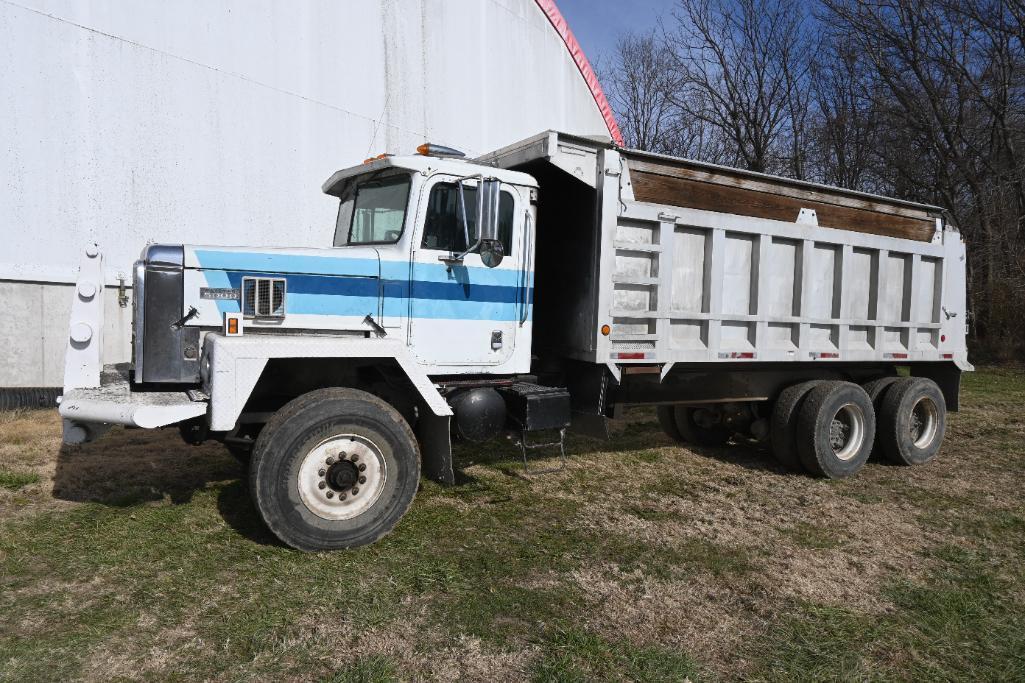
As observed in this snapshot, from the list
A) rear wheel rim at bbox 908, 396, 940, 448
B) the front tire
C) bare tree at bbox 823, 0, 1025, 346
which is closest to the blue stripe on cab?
the front tire

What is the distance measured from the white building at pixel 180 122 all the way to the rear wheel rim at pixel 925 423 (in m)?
7.95

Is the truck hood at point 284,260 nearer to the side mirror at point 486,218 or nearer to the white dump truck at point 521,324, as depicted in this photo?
the white dump truck at point 521,324

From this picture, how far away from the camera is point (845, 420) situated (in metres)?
7.27

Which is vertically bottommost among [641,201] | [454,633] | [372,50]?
[454,633]

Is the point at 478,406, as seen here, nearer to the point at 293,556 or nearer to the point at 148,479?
the point at 293,556

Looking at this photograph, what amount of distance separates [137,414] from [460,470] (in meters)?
3.19

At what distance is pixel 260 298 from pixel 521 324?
1.97m

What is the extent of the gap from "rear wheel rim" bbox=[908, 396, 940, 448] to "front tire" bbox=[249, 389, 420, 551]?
19.6ft

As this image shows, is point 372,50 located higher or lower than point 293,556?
higher

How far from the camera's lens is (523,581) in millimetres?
4219

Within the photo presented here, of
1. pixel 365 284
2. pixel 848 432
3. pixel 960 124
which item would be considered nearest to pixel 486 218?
pixel 365 284

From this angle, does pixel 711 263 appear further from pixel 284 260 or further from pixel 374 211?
pixel 284 260

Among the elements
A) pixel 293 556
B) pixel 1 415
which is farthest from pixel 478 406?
pixel 1 415

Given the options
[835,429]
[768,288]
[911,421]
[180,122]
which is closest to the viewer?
[768,288]
